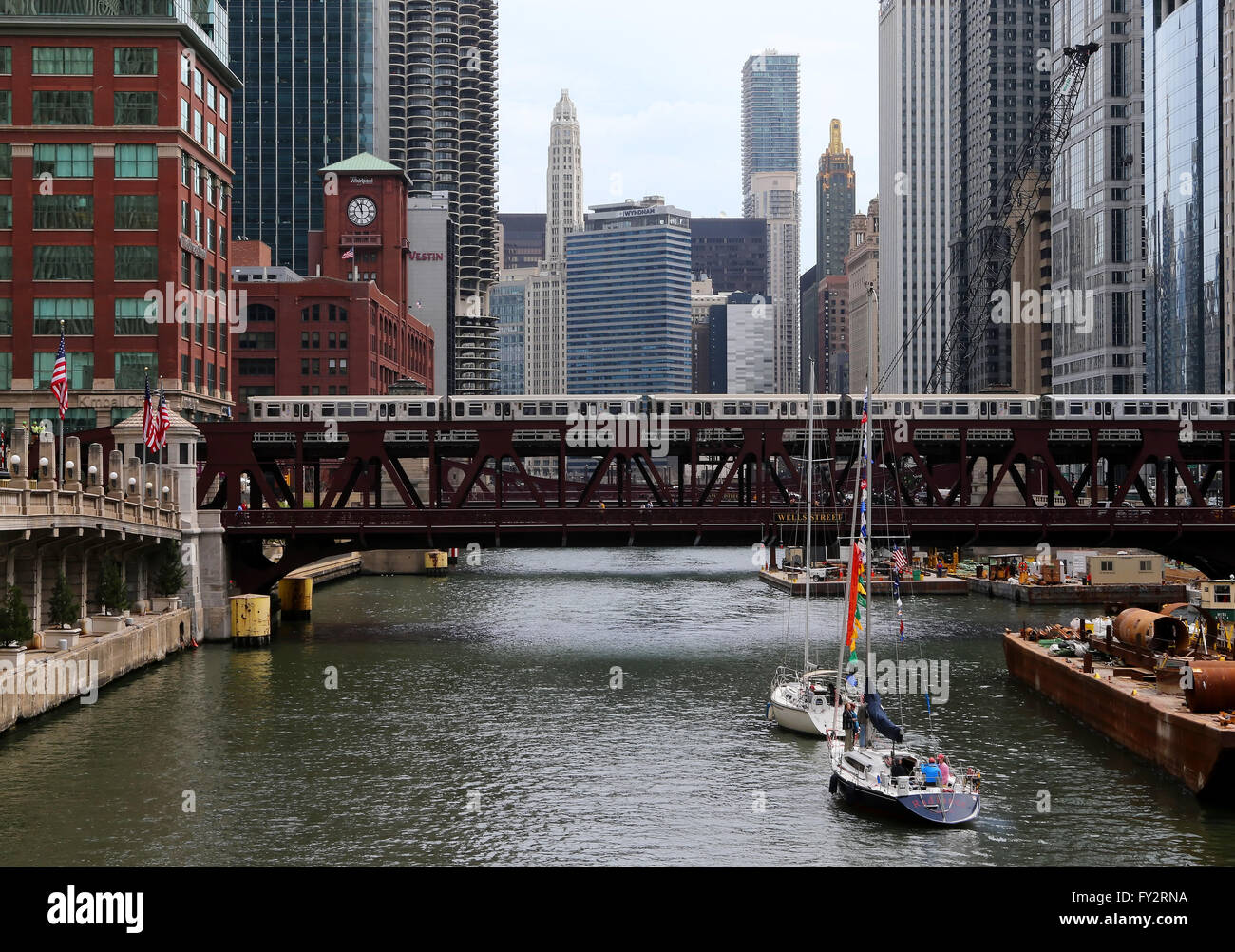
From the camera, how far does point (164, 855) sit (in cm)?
3259

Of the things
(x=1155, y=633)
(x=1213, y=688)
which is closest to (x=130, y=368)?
(x=1155, y=633)

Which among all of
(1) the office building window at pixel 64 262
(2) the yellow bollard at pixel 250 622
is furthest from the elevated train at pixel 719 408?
(1) the office building window at pixel 64 262

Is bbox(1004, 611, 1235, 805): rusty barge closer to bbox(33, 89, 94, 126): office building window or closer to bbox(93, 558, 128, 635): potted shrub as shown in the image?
bbox(93, 558, 128, 635): potted shrub

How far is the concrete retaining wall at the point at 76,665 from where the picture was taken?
149 feet

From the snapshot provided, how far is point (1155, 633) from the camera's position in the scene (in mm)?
46844

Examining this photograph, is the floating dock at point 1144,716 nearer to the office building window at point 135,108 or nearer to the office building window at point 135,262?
the office building window at point 135,262

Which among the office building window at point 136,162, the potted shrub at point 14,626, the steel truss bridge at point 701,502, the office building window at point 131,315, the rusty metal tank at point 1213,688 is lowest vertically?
the rusty metal tank at point 1213,688

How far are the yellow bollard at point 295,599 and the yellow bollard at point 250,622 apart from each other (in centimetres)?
1392

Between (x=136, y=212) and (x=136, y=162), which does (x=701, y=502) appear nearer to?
(x=136, y=212)

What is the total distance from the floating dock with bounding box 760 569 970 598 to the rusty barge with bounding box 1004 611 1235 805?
132 ft

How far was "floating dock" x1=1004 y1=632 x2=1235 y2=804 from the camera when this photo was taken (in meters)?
36.3

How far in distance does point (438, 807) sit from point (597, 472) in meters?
43.7

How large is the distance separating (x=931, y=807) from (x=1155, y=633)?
16.5 metres

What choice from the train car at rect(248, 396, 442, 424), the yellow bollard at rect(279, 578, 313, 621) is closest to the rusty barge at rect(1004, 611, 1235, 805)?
the train car at rect(248, 396, 442, 424)
